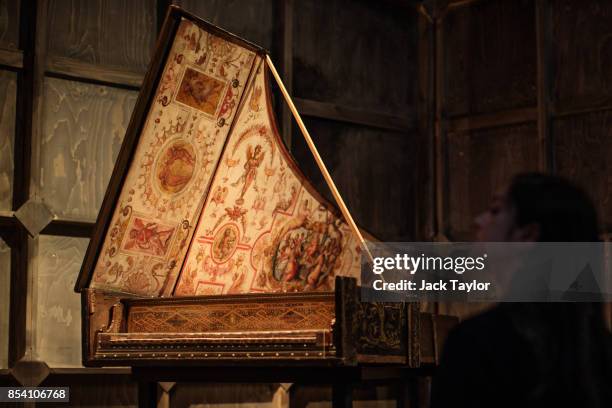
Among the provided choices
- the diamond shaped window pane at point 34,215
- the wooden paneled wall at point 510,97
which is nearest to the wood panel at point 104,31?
the diamond shaped window pane at point 34,215

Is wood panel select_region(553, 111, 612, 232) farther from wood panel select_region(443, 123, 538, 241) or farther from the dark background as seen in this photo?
wood panel select_region(443, 123, 538, 241)

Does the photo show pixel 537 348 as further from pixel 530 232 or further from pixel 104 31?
pixel 104 31

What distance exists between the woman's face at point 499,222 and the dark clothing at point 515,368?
14 cm

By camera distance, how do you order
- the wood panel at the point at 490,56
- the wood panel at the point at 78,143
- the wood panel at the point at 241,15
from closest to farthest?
1. the wood panel at the point at 78,143
2. the wood panel at the point at 241,15
3. the wood panel at the point at 490,56

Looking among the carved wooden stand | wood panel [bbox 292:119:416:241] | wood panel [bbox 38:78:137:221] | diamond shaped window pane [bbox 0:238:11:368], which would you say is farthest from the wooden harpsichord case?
wood panel [bbox 292:119:416:241]

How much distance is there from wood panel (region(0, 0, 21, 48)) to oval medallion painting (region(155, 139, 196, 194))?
52.9 inches

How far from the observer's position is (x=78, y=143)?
5.21 m

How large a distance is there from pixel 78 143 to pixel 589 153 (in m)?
2.80

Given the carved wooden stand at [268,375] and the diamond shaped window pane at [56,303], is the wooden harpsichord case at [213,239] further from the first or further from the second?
the diamond shaped window pane at [56,303]

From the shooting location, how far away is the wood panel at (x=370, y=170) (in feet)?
20.2

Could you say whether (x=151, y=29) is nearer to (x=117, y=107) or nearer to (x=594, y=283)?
(x=117, y=107)

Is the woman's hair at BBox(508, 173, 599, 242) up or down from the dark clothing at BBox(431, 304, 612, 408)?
up

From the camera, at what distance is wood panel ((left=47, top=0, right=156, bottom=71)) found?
523cm

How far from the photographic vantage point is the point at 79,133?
522 centimetres
